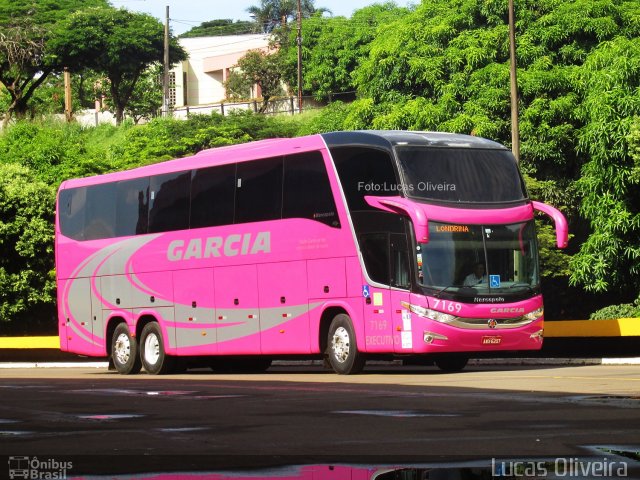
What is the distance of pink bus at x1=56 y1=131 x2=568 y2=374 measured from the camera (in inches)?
898

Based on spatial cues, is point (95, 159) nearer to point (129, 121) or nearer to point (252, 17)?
point (129, 121)

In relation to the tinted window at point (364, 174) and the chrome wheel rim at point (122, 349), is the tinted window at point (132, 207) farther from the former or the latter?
the tinted window at point (364, 174)

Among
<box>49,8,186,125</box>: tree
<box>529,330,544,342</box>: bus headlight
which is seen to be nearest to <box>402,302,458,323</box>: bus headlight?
<box>529,330,544,342</box>: bus headlight

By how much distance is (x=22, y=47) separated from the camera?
89.8 meters

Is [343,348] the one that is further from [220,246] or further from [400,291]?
[220,246]

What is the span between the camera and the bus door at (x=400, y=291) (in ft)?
74.6

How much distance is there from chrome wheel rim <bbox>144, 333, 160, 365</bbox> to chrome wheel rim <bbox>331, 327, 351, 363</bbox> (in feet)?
19.4

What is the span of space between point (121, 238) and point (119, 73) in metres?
67.4

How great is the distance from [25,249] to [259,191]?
2765 centimetres

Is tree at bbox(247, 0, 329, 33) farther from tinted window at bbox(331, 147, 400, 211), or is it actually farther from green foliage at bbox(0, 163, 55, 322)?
tinted window at bbox(331, 147, 400, 211)

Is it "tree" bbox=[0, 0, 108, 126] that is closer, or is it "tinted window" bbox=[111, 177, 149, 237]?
"tinted window" bbox=[111, 177, 149, 237]

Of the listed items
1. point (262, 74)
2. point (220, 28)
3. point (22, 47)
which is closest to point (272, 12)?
point (220, 28)

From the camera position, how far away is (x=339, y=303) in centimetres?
2367

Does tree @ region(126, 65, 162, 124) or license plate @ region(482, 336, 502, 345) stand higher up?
tree @ region(126, 65, 162, 124)
